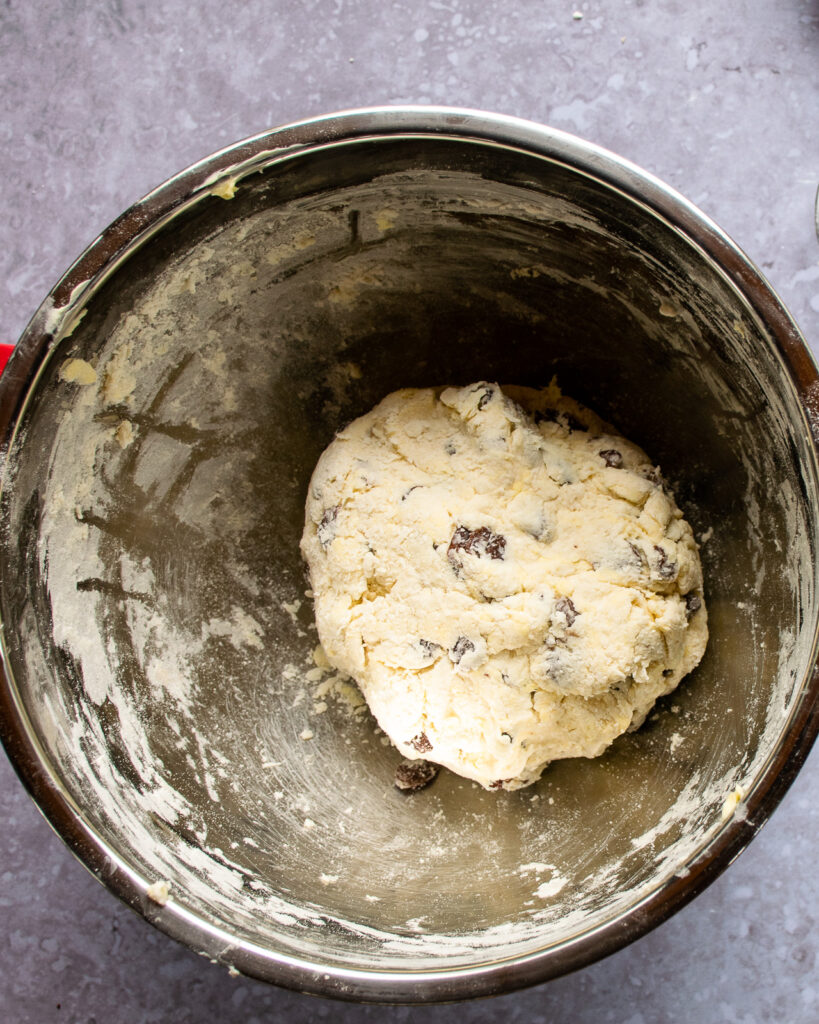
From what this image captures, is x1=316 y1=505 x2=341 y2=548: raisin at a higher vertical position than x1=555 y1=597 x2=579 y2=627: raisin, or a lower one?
higher

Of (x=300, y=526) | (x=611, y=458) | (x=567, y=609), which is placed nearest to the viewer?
(x=567, y=609)

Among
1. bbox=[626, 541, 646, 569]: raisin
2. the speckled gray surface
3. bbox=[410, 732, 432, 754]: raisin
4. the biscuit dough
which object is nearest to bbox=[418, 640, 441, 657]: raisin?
the biscuit dough

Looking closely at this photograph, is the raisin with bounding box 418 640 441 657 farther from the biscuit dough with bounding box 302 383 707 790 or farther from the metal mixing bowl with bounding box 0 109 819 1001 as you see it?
the metal mixing bowl with bounding box 0 109 819 1001

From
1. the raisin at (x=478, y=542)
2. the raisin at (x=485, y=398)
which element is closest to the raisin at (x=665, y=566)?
the raisin at (x=478, y=542)

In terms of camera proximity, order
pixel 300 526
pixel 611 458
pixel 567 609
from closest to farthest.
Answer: pixel 567 609, pixel 611 458, pixel 300 526

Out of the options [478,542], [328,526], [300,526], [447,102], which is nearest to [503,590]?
[478,542]

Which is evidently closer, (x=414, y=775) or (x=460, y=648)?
(x=460, y=648)

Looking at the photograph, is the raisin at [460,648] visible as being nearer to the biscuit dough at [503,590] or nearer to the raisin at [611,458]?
the biscuit dough at [503,590]

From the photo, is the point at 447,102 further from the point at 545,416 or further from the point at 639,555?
the point at 639,555
